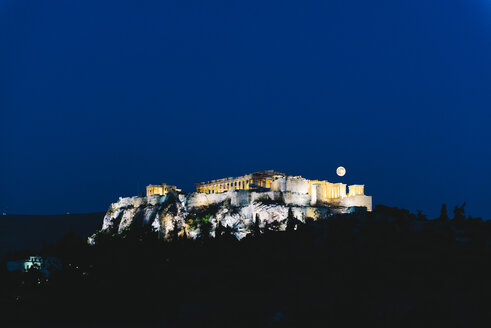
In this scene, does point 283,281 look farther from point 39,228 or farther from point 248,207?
point 39,228

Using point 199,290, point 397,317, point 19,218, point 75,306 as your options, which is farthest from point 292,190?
point 19,218

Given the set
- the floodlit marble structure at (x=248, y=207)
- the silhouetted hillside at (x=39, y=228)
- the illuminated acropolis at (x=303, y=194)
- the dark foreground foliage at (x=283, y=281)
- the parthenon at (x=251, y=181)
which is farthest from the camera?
the silhouetted hillside at (x=39, y=228)

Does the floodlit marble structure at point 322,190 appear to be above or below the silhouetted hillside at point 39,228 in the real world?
above

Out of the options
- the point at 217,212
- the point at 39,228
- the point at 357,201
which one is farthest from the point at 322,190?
the point at 39,228

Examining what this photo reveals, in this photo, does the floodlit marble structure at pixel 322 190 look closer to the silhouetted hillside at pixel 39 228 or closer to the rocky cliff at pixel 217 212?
the rocky cliff at pixel 217 212

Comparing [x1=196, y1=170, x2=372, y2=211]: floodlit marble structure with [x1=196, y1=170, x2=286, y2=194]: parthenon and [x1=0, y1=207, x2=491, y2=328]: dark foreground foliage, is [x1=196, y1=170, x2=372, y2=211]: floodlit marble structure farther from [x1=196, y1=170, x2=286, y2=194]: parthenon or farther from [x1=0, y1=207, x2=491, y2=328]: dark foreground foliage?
[x1=0, y1=207, x2=491, y2=328]: dark foreground foliage

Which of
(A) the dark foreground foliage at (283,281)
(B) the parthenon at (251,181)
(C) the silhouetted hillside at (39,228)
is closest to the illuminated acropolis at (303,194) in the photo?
(B) the parthenon at (251,181)
